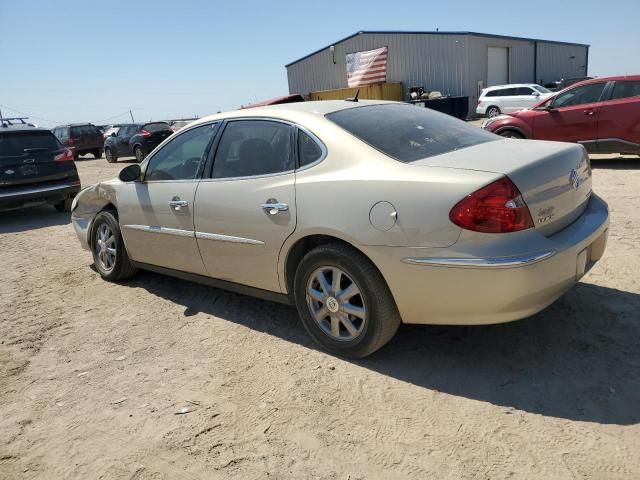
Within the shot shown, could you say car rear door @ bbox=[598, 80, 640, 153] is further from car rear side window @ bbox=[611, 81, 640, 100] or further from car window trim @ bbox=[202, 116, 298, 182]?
car window trim @ bbox=[202, 116, 298, 182]

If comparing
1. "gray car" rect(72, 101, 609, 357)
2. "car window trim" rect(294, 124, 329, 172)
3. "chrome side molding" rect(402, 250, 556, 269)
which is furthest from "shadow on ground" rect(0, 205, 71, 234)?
"chrome side molding" rect(402, 250, 556, 269)

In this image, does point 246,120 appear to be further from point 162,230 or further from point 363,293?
point 363,293

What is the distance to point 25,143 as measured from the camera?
9.21m

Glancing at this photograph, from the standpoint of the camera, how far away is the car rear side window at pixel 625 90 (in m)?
8.73

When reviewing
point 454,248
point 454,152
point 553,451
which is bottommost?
point 553,451

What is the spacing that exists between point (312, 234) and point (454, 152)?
0.99 m

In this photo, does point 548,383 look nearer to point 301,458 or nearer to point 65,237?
point 301,458

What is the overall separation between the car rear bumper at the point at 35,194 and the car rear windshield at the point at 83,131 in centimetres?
1686

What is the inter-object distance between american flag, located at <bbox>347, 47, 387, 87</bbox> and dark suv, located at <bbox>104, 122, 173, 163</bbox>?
48.3 feet

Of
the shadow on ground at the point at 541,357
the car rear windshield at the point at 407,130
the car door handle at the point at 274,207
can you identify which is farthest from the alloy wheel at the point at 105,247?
the car rear windshield at the point at 407,130

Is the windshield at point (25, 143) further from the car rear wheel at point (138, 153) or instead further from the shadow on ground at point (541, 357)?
the car rear wheel at point (138, 153)

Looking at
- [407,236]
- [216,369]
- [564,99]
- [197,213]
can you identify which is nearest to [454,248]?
[407,236]

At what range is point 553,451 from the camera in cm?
236

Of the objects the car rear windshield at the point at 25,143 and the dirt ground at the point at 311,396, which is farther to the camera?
the car rear windshield at the point at 25,143
